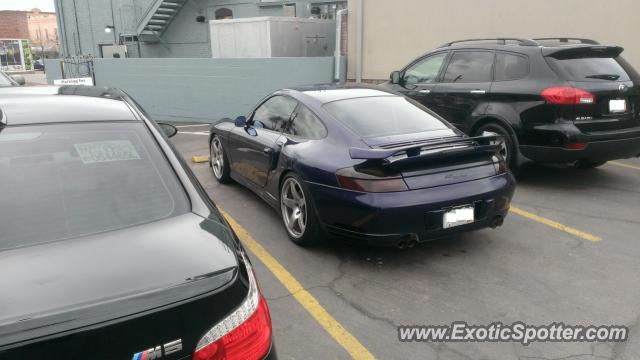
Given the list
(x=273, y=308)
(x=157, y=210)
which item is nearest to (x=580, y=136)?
(x=273, y=308)

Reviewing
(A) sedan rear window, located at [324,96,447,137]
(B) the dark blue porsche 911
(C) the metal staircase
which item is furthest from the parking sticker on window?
Result: (C) the metal staircase

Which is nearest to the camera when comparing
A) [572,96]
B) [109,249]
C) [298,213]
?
[109,249]

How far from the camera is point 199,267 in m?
1.82

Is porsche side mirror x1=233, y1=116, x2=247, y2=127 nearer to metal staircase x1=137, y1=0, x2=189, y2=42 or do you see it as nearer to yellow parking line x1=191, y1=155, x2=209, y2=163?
yellow parking line x1=191, y1=155, x2=209, y2=163

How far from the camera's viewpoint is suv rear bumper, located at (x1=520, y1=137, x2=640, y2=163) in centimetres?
568

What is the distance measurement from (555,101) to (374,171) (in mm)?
3013

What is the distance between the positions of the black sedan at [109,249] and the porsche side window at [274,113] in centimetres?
239

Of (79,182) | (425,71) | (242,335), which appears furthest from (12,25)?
(242,335)

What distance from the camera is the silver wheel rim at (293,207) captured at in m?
4.47

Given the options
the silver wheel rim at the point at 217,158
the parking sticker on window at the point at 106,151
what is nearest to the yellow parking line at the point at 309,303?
the parking sticker on window at the point at 106,151

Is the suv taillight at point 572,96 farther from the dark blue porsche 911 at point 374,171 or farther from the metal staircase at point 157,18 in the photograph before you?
the metal staircase at point 157,18

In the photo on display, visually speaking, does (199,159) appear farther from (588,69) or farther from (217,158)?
(588,69)

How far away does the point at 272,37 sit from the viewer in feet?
43.2

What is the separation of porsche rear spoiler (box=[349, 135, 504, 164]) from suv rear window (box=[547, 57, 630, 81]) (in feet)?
7.18
